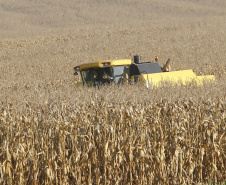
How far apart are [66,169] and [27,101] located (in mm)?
1981

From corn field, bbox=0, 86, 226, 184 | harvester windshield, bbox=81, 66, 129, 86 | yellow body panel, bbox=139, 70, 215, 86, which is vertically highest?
harvester windshield, bbox=81, 66, 129, 86

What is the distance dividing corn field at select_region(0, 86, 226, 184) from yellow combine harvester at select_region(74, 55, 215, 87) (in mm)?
3744

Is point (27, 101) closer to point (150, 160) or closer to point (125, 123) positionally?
point (125, 123)

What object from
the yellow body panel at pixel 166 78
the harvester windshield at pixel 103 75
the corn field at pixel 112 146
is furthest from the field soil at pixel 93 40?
the corn field at pixel 112 146

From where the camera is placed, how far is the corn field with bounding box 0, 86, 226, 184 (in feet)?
15.1

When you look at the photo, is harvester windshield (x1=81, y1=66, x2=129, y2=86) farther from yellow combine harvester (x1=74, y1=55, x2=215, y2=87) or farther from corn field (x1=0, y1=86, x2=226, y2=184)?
corn field (x1=0, y1=86, x2=226, y2=184)

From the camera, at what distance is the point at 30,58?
2622 centimetres

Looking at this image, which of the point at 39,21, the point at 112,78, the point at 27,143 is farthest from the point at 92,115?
the point at 39,21

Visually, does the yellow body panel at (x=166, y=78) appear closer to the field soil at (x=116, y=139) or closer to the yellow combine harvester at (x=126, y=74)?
the yellow combine harvester at (x=126, y=74)

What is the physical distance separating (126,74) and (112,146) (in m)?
5.00

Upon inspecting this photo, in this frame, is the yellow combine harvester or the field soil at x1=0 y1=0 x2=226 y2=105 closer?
the yellow combine harvester

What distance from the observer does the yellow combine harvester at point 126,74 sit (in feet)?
30.3

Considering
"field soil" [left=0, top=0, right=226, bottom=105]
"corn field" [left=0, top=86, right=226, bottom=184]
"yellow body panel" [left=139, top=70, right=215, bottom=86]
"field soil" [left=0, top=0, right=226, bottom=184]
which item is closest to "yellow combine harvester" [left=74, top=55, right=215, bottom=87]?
"yellow body panel" [left=139, top=70, right=215, bottom=86]

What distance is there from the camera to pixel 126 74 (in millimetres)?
9633
